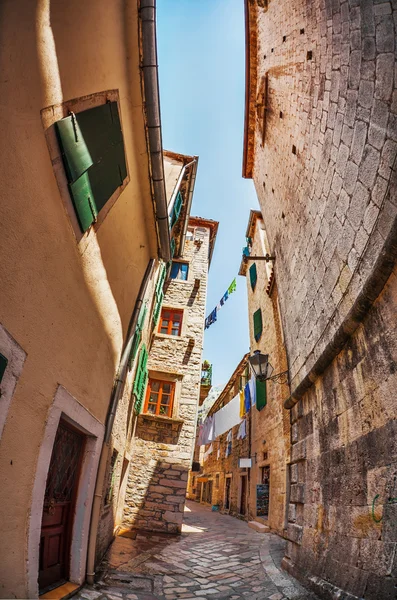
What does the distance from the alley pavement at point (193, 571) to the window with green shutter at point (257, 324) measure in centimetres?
658

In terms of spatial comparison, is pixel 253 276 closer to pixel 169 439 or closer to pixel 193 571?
pixel 169 439

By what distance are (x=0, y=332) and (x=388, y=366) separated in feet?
9.40

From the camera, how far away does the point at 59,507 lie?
11.4ft

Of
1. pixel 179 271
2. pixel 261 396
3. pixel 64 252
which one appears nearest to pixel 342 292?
pixel 64 252

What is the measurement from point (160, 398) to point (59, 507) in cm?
660

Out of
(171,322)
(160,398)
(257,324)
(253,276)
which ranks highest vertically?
(253,276)

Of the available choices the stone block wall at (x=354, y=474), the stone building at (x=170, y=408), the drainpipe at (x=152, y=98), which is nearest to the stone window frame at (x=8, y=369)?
the stone block wall at (x=354, y=474)

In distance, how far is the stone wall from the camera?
8.47 meters

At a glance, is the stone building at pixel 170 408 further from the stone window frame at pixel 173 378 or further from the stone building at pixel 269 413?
the stone building at pixel 269 413

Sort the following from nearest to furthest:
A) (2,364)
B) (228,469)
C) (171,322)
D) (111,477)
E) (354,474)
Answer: (2,364)
(354,474)
(111,477)
(171,322)
(228,469)

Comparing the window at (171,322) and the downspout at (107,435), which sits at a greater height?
the window at (171,322)

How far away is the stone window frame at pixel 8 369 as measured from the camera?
2045 millimetres

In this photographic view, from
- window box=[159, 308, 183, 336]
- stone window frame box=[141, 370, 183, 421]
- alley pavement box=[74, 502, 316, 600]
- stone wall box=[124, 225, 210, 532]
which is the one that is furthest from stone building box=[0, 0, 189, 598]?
window box=[159, 308, 183, 336]

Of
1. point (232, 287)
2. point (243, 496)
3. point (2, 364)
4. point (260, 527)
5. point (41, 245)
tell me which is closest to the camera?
point (2, 364)
